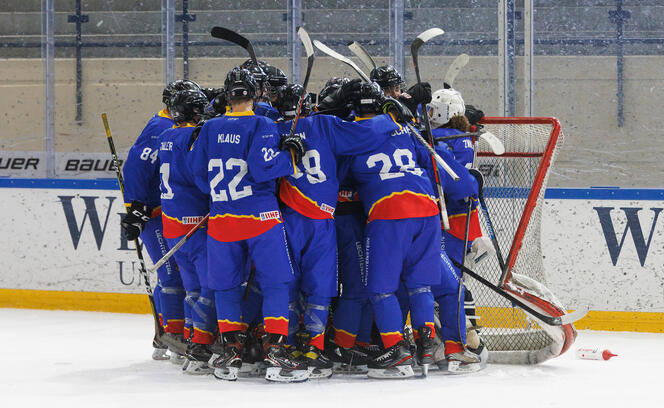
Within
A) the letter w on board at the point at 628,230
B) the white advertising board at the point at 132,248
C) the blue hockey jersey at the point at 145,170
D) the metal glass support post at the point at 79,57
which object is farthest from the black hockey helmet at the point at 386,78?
the metal glass support post at the point at 79,57

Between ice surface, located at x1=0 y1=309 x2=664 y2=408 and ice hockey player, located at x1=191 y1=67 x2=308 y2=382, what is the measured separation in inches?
6.5

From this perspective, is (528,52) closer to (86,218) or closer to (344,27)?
(344,27)

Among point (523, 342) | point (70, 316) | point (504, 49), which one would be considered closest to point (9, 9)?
point (70, 316)

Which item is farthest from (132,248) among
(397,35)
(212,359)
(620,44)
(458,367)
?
(620,44)

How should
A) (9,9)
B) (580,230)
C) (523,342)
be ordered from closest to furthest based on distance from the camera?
(523,342)
(580,230)
(9,9)

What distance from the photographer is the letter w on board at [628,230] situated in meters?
5.46

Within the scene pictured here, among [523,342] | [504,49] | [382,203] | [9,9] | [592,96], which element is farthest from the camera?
[9,9]

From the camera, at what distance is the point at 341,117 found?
424 centimetres

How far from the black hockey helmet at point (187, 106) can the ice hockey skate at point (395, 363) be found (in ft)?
4.55

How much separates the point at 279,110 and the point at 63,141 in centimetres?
352

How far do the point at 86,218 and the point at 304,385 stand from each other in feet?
10.0

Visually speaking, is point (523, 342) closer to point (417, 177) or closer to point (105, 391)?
point (417, 177)

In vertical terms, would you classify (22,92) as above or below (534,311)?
above

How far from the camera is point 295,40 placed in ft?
21.4
